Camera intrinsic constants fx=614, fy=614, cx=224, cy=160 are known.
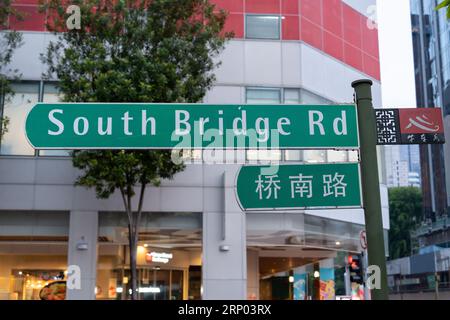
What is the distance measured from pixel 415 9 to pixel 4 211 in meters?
87.5

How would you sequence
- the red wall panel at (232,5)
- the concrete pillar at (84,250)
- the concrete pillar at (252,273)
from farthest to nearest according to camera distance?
1. the concrete pillar at (252,273)
2. the red wall panel at (232,5)
3. the concrete pillar at (84,250)

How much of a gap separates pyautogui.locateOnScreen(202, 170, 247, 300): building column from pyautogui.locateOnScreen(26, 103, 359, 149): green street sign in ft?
42.1

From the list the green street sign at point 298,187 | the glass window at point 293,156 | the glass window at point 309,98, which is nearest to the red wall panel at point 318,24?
the glass window at point 309,98

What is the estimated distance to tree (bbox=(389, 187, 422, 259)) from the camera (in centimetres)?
7431

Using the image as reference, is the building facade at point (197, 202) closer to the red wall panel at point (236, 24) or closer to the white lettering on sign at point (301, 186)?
the red wall panel at point (236, 24)

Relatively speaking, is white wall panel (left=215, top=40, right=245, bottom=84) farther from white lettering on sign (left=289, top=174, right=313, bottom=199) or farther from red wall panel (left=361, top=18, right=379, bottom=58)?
white lettering on sign (left=289, top=174, right=313, bottom=199)

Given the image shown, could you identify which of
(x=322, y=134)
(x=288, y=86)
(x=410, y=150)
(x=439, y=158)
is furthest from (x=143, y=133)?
(x=410, y=150)

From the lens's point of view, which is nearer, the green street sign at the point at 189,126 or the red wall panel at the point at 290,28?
the green street sign at the point at 189,126

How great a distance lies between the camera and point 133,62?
15648 mm

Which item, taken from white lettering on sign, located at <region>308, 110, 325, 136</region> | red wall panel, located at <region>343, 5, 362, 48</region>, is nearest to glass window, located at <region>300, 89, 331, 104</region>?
red wall panel, located at <region>343, 5, 362, 48</region>

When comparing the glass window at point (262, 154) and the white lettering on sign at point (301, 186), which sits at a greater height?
the glass window at point (262, 154)

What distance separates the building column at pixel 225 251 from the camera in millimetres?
18422

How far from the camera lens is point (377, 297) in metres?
5.12
